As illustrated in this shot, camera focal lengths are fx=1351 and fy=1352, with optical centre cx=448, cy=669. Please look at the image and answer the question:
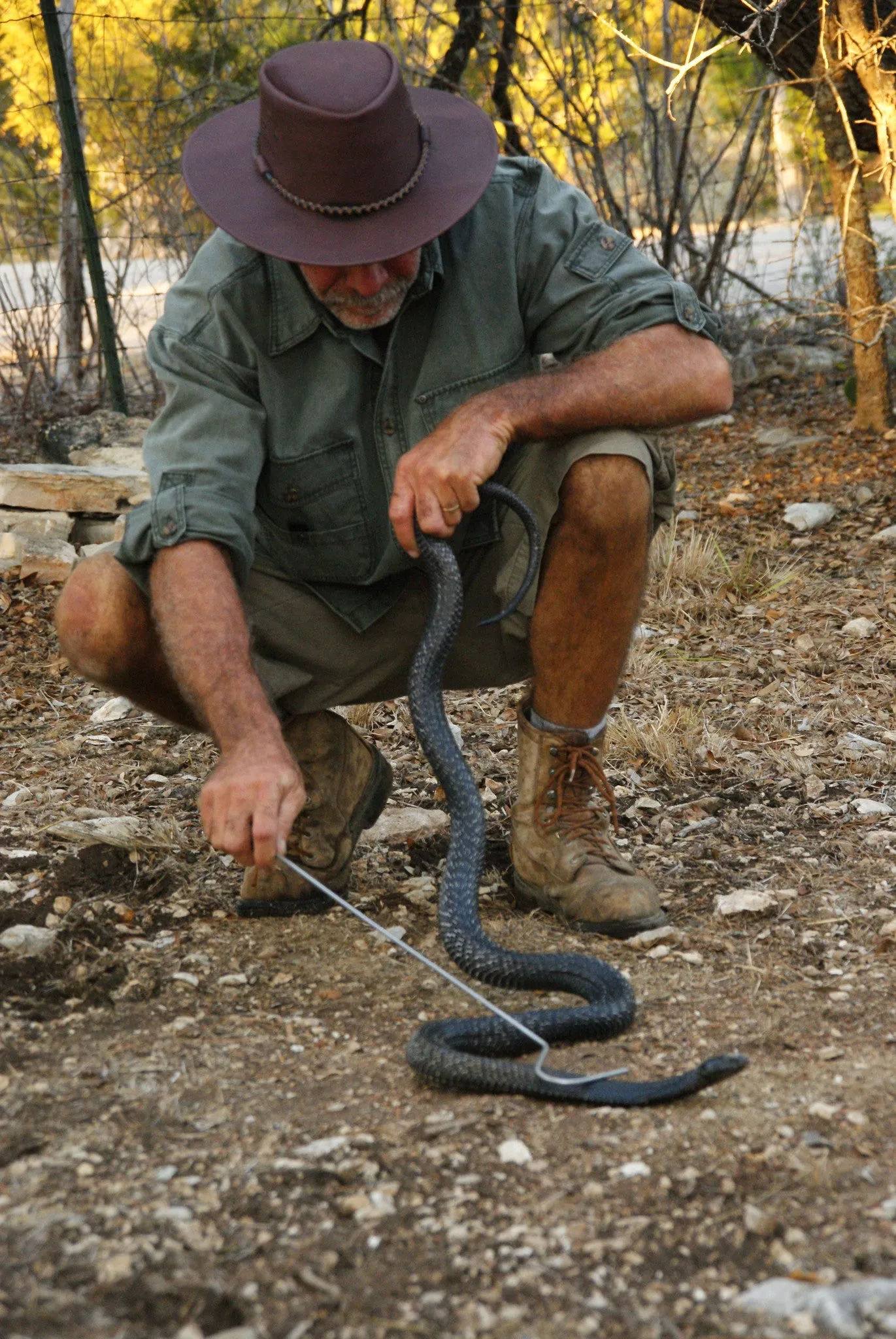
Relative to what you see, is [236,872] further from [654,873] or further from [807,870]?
[807,870]

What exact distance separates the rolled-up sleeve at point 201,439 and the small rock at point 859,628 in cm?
Result: 259

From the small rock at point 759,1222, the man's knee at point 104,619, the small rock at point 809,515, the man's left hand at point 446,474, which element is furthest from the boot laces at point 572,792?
the small rock at point 809,515

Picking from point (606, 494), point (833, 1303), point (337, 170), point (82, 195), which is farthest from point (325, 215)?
point (82, 195)

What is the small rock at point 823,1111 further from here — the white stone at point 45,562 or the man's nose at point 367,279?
the white stone at point 45,562

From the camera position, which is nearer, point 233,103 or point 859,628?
point 859,628

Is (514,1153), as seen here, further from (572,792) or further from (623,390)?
(623,390)

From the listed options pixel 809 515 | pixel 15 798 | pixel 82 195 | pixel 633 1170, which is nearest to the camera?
pixel 633 1170

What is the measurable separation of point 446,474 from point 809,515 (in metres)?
3.43

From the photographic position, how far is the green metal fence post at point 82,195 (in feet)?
20.8

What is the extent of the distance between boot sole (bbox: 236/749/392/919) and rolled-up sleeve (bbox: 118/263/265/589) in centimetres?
69

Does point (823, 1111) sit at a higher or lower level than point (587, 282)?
lower

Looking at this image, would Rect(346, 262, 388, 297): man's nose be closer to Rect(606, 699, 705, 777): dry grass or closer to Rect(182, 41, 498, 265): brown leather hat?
Rect(182, 41, 498, 265): brown leather hat

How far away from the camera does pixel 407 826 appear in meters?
3.57

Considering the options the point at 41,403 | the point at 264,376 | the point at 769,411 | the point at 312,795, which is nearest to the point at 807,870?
the point at 312,795
